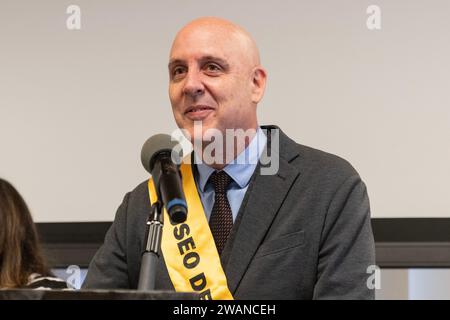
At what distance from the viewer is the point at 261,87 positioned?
2547 mm

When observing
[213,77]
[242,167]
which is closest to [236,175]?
[242,167]

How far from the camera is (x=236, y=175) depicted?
2.39 m

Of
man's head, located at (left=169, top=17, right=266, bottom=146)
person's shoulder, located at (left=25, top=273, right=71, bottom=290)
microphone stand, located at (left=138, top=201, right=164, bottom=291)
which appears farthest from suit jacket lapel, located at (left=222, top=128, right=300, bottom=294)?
microphone stand, located at (left=138, top=201, right=164, bottom=291)

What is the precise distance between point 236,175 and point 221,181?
4 centimetres

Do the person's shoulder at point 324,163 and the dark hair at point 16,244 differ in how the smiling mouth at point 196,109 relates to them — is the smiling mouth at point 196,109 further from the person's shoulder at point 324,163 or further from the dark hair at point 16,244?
the dark hair at point 16,244

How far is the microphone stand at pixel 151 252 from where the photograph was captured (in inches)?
62.1

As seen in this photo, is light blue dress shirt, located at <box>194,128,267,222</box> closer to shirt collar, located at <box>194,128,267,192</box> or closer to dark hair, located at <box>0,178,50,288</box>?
shirt collar, located at <box>194,128,267,192</box>

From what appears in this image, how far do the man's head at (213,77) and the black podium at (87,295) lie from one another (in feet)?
3.44

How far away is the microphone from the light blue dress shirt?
466 mm

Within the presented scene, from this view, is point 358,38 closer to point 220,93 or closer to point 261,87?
point 261,87

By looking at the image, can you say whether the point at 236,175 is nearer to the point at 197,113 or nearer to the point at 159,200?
the point at 197,113

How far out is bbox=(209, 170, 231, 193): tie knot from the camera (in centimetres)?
238

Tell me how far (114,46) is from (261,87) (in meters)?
1.00

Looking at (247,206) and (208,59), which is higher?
(208,59)
